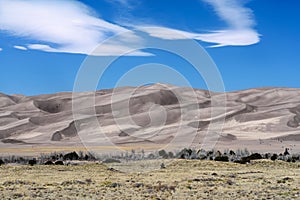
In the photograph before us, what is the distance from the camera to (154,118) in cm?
10312

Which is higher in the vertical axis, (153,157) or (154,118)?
(154,118)

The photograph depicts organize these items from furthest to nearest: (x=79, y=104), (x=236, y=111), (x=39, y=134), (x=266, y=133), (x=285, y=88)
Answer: (x=285, y=88) < (x=79, y=104) < (x=236, y=111) < (x=39, y=134) < (x=266, y=133)

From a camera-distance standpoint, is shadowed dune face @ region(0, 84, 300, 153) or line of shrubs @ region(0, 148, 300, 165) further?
shadowed dune face @ region(0, 84, 300, 153)

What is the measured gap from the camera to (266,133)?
272ft

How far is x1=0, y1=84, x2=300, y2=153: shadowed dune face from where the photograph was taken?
83.1m

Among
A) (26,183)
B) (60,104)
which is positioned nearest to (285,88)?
(60,104)

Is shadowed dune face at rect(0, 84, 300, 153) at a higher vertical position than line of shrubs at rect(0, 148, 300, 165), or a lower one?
higher

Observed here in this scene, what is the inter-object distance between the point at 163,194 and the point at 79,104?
343 feet

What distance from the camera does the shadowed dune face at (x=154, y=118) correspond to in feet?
273

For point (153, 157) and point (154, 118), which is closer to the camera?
point (153, 157)

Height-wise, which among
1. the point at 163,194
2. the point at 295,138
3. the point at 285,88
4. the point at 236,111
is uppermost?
the point at 285,88

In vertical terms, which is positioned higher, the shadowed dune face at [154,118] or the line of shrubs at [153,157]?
the shadowed dune face at [154,118]

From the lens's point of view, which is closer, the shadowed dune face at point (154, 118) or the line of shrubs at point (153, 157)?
the line of shrubs at point (153, 157)

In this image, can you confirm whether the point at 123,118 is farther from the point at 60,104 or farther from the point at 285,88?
the point at 285,88
